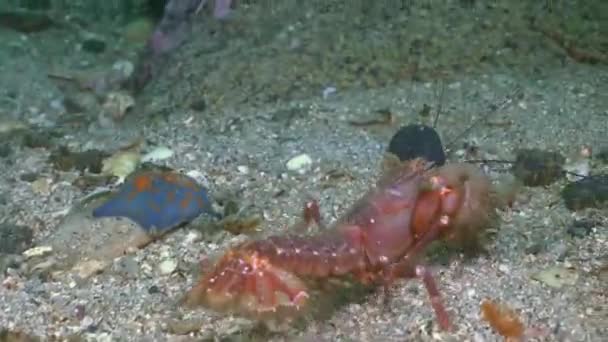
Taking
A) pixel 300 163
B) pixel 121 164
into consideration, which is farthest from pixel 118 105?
pixel 300 163

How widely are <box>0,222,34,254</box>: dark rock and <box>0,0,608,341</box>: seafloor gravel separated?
92 millimetres

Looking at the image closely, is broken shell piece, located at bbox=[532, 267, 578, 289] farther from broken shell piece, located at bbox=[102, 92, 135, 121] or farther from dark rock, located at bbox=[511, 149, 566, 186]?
broken shell piece, located at bbox=[102, 92, 135, 121]

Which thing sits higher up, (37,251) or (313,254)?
(313,254)

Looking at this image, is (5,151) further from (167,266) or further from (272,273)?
(272,273)

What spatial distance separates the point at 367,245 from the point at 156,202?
5.33 feet

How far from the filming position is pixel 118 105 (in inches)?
315

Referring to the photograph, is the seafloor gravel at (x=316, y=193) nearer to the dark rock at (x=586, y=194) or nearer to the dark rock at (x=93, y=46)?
the dark rock at (x=586, y=194)

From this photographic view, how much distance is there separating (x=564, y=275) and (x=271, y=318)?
5.77 ft

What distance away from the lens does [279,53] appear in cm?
812

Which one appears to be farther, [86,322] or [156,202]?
[156,202]

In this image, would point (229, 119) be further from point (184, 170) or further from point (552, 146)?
point (552, 146)

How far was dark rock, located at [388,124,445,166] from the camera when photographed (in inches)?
238

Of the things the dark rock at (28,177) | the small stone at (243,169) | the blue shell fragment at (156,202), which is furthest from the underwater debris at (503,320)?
the dark rock at (28,177)

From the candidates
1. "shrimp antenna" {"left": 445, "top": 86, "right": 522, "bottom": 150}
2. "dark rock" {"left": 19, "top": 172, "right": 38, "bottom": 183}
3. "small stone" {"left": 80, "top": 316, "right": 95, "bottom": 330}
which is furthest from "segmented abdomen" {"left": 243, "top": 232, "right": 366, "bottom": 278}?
"dark rock" {"left": 19, "top": 172, "right": 38, "bottom": 183}
